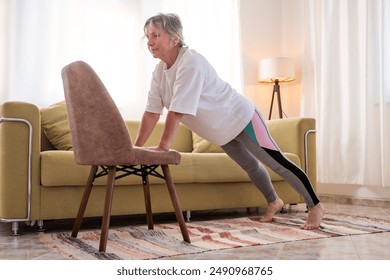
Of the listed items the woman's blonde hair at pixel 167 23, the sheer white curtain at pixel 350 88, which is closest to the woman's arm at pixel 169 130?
the woman's blonde hair at pixel 167 23

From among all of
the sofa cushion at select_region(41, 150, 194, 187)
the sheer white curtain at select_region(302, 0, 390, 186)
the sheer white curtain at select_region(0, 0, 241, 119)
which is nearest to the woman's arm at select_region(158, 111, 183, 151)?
the sofa cushion at select_region(41, 150, 194, 187)

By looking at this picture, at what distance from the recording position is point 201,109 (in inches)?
86.5

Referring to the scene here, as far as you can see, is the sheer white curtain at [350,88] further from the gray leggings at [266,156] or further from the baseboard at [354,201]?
the gray leggings at [266,156]

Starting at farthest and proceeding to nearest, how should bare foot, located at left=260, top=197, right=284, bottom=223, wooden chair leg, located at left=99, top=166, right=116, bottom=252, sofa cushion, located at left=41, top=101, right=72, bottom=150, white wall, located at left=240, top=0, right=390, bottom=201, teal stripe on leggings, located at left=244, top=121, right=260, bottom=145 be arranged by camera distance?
white wall, located at left=240, top=0, right=390, bottom=201, sofa cushion, located at left=41, top=101, right=72, bottom=150, bare foot, located at left=260, top=197, right=284, bottom=223, teal stripe on leggings, located at left=244, top=121, right=260, bottom=145, wooden chair leg, located at left=99, top=166, right=116, bottom=252

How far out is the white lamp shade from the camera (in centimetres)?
429

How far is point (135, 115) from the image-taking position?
12.9ft

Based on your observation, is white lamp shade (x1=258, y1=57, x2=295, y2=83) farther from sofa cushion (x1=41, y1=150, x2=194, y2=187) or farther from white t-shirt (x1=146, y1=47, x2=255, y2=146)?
sofa cushion (x1=41, y1=150, x2=194, y2=187)

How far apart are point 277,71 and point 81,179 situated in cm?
244

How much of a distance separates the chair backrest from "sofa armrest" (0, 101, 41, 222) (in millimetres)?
546

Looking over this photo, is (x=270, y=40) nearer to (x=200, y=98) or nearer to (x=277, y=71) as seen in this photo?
(x=277, y=71)

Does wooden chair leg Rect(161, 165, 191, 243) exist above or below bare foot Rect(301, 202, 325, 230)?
above

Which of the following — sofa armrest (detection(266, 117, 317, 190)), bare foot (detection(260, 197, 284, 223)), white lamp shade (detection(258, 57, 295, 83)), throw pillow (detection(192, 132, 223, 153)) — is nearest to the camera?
bare foot (detection(260, 197, 284, 223))

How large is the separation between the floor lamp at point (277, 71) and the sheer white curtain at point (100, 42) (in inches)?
9.3

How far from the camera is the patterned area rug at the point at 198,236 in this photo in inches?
74.4
